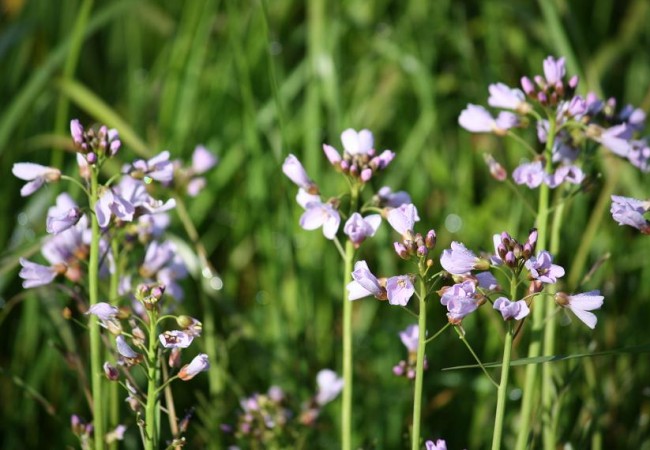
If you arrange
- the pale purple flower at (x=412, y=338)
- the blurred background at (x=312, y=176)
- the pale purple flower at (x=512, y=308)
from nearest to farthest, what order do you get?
the pale purple flower at (x=512, y=308) → the pale purple flower at (x=412, y=338) → the blurred background at (x=312, y=176)

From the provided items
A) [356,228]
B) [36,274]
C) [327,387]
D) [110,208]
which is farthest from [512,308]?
[36,274]

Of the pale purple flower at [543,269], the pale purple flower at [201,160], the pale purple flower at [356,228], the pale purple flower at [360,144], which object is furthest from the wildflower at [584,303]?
the pale purple flower at [201,160]

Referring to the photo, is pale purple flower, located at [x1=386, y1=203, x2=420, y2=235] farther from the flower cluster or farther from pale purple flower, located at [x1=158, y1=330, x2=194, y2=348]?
pale purple flower, located at [x1=158, y1=330, x2=194, y2=348]

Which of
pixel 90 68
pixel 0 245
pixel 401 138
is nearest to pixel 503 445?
pixel 401 138

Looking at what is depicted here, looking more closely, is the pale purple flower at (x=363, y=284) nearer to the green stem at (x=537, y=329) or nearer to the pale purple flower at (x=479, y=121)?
the green stem at (x=537, y=329)

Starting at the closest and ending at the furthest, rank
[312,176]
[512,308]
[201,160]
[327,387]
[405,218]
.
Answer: [512,308], [405,218], [327,387], [201,160], [312,176]

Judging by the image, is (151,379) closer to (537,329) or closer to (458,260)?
(458,260)
